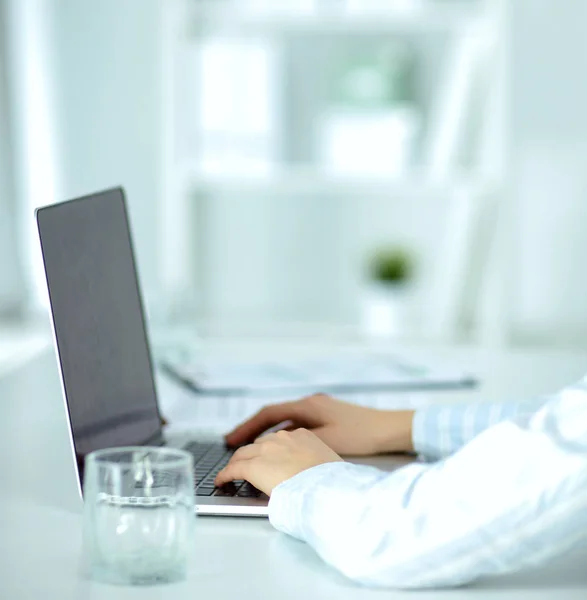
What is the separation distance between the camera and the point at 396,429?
111 cm

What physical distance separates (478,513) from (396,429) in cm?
39

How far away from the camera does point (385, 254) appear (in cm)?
331

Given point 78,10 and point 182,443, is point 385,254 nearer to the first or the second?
point 78,10

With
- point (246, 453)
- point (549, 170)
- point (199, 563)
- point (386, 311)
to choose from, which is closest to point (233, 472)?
point (246, 453)

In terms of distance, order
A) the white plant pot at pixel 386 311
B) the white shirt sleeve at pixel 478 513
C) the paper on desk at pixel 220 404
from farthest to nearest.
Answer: the white plant pot at pixel 386 311 → the paper on desk at pixel 220 404 → the white shirt sleeve at pixel 478 513

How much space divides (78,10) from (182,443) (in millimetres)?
2555

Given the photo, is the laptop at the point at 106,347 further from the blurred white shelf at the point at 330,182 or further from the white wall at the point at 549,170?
the white wall at the point at 549,170

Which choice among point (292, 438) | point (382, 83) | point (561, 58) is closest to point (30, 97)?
point (382, 83)

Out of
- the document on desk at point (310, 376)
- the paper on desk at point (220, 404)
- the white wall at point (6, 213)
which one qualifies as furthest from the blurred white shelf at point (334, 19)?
the paper on desk at point (220, 404)

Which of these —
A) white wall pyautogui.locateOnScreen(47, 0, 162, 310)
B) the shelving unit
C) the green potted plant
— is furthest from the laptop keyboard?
white wall pyautogui.locateOnScreen(47, 0, 162, 310)

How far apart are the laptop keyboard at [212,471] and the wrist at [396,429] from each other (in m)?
0.16

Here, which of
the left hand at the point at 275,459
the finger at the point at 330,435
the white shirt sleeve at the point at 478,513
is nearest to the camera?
the white shirt sleeve at the point at 478,513

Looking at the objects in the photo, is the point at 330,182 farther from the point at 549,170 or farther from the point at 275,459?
the point at 275,459

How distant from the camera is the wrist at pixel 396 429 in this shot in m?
1.11
